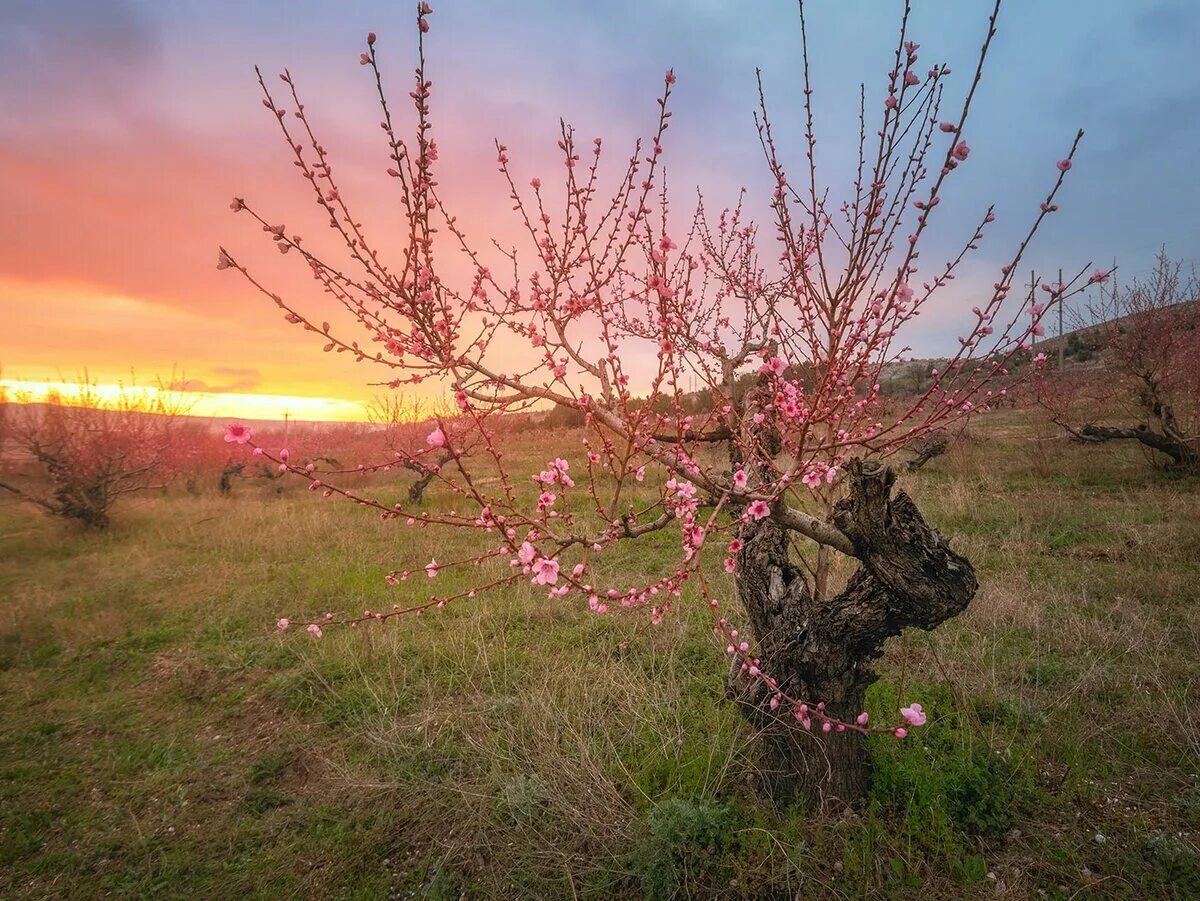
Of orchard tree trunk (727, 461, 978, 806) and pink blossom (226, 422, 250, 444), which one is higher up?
pink blossom (226, 422, 250, 444)

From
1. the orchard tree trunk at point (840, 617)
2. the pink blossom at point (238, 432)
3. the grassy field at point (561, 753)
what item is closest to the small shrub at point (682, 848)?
the grassy field at point (561, 753)

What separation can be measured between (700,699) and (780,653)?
4.12ft

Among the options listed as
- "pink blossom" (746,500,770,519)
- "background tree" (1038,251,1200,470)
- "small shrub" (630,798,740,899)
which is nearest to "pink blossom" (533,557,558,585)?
"pink blossom" (746,500,770,519)

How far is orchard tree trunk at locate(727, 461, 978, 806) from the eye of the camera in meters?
2.44

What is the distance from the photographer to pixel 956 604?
8.03 feet

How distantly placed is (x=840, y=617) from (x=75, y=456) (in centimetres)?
1331

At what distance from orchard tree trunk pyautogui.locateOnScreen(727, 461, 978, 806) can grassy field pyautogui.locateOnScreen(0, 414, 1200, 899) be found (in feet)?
0.82

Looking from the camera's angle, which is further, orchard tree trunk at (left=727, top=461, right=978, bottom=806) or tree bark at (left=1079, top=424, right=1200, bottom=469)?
tree bark at (left=1079, top=424, right=1200, bottom=469)

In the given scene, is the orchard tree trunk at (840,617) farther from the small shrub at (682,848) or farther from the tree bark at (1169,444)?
the tree bark at (1169,444)

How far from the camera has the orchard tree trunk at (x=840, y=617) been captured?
96.0 inches

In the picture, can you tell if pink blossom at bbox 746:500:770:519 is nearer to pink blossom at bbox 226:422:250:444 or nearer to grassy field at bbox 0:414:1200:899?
grassy field at bbox 0:414:1200:899

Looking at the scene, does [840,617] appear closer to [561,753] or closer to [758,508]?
[758,508]

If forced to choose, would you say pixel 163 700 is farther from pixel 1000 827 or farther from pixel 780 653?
pixel 1000 827

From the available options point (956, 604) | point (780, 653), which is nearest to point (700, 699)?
point (780, 653)
